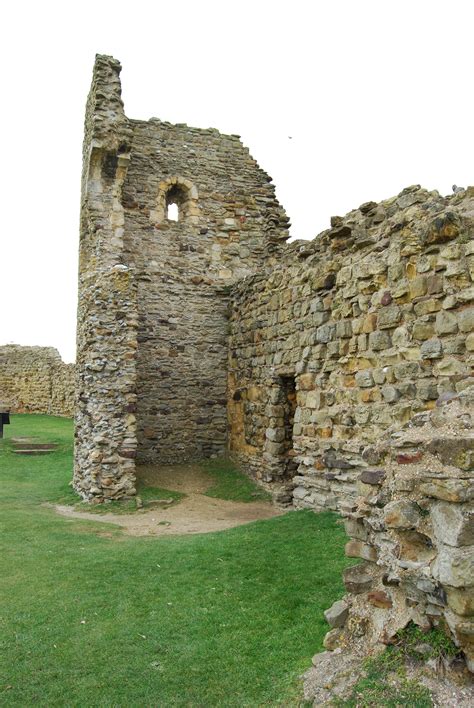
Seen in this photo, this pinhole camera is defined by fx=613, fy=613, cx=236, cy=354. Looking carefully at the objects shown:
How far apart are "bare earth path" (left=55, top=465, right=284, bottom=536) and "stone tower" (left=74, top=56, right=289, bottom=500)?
1.19m

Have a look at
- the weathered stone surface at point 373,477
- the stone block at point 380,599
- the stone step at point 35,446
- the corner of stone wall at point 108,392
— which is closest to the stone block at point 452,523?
the weathered stone surface at point 373,477

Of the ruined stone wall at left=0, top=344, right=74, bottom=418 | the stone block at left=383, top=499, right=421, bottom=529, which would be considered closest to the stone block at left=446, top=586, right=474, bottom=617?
the stone block at left=383, top=499, right=421, bottom=529

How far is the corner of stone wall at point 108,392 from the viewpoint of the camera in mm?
11273

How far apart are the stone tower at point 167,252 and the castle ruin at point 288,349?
0.04 meters

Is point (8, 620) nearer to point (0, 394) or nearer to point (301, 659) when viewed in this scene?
point (301, 659)

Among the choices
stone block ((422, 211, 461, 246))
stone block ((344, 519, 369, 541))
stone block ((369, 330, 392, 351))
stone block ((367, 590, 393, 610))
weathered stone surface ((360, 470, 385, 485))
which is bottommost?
stone block ((367, 590, 393, 610))

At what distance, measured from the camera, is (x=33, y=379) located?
2912 cm

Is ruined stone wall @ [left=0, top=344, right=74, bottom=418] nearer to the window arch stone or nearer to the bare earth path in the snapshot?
the window arch stone

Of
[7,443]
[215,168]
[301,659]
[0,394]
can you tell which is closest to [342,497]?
[301,659]

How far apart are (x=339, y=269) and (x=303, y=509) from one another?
3625 millimetres

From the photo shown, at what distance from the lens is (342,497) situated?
8602mm

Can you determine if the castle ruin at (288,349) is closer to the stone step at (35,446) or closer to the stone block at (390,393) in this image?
the stone block at (390,393)

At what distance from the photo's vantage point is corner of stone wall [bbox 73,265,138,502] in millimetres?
11273

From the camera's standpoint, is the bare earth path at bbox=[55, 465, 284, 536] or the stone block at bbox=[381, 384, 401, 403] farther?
the bare earth path at bbox=[55, 465, 284, 536]
